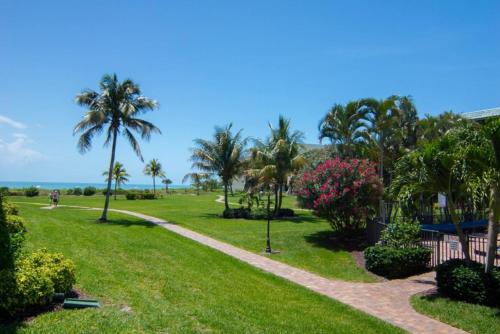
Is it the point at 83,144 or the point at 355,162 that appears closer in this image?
the point at 355,162

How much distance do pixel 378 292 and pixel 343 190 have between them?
6.44m

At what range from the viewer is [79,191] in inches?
2324

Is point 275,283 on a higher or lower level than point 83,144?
lower

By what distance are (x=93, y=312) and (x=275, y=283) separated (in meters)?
Result: 5.50

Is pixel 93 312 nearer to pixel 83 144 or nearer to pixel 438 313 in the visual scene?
pixel 438 313

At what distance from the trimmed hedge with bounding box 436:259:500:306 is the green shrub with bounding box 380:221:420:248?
3141 mm

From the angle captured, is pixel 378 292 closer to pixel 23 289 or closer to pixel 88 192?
pixel 23 289

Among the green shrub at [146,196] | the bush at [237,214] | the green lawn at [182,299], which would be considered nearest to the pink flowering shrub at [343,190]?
the green lawn at [182,299]

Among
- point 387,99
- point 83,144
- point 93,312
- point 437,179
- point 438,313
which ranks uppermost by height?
point 387,99

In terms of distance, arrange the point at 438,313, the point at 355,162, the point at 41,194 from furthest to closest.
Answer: the point at 41,194, the point at 355,162, the point at 438,313

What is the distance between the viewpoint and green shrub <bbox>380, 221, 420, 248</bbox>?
42.1ft

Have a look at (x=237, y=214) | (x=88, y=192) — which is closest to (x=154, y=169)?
(x=88, y=192)

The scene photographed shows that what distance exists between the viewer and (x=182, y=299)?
25.8 feet

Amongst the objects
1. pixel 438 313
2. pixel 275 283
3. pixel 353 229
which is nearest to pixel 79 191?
pixel 353 229
